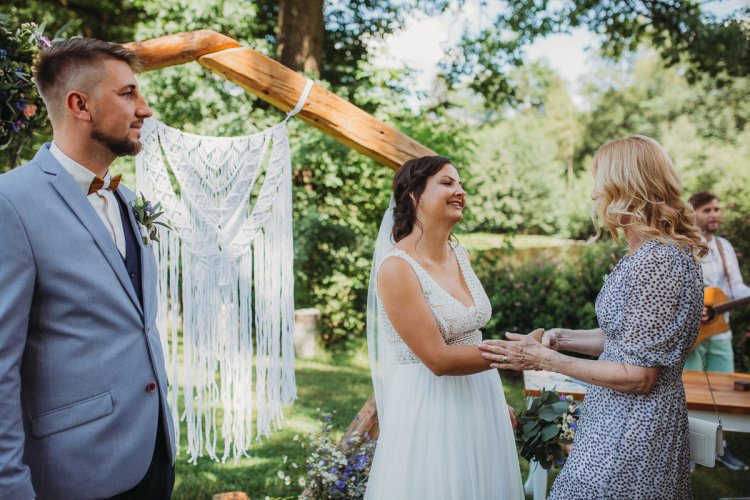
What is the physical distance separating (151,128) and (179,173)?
0.28 m

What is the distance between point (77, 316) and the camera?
152 centimetres

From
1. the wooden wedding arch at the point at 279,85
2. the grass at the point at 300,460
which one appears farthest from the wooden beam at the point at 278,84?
the grass at the point at 300,460

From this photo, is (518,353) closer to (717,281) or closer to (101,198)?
(101,198)

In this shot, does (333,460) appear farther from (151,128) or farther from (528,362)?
(151,128)

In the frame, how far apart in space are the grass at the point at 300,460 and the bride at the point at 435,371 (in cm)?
115

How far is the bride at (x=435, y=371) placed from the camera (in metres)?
2.19

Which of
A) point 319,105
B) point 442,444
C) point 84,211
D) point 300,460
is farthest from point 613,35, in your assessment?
point 84,211

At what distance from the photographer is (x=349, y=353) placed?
7.51 m

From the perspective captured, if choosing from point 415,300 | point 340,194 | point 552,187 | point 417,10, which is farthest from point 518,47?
point 552,187

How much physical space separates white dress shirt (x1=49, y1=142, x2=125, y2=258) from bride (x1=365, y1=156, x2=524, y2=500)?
95cm

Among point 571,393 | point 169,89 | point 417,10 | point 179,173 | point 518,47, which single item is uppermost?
point 417,10

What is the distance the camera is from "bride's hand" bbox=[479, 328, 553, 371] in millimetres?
1946

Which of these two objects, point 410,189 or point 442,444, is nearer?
point 442,444

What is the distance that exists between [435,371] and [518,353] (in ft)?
1.12
